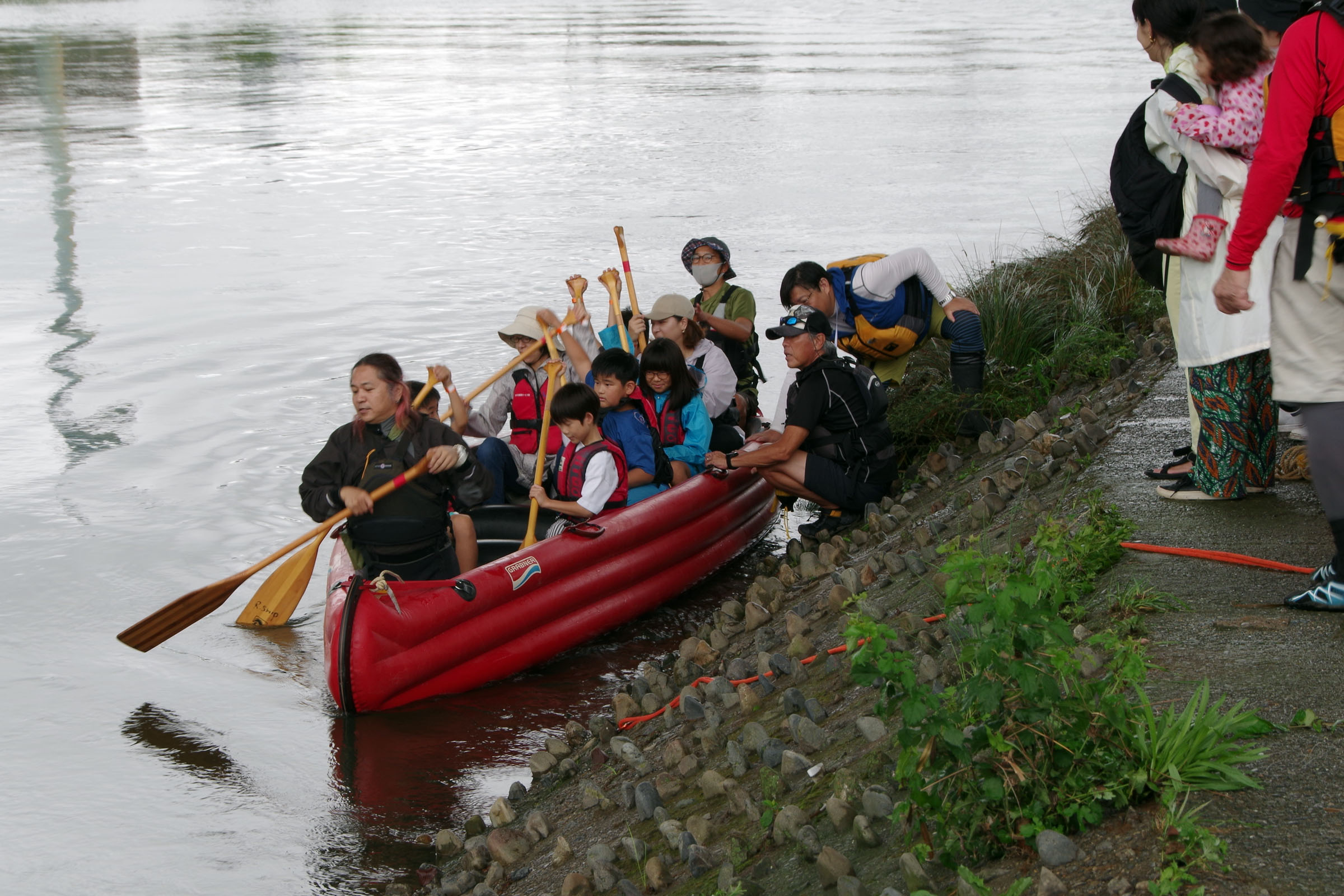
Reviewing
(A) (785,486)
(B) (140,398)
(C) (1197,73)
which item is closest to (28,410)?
(B) (140,398)

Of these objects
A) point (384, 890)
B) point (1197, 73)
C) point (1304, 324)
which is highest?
point (1197, 73)

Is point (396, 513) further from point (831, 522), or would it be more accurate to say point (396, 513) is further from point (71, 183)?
point (71, 183)

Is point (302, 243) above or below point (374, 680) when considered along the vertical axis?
above

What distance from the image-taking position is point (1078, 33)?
1508 inches

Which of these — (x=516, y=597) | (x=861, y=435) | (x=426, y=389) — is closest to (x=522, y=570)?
(x=516, y=597)

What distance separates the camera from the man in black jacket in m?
5.89

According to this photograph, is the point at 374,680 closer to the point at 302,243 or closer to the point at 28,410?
the point at 28,410

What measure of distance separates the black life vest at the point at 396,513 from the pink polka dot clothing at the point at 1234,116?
351 cm

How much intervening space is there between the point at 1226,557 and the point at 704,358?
161 inches

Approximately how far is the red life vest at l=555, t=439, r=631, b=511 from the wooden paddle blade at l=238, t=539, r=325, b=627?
4.24 feet

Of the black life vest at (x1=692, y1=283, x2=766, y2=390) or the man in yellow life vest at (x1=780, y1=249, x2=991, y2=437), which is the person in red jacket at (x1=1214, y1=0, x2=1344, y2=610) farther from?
the black life vest at (x1=692, y1=283, x2=766, y2=390)

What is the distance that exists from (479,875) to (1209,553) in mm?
2580

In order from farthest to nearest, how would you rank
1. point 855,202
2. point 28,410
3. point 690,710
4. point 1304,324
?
point 855,202 → point 28,410 → point 690,710 → point 1304,324

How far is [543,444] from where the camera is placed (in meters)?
6.97
